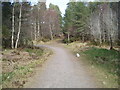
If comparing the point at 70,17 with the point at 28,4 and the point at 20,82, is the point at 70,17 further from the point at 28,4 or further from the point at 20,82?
the point at 20,82

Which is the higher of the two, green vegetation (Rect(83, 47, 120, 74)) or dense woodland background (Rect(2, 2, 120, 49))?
dense woodland background (Rect(2, 2, 120, 49))

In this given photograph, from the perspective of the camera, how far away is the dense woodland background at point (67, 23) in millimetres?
32969

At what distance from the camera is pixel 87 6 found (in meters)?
56.9

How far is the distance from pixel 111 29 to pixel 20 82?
29.7 m

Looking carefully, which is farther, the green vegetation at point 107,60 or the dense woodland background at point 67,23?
the dense woodland background at point 67,23

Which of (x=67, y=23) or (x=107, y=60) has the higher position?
(x=67, y=23)

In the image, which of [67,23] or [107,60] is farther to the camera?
[67,23]

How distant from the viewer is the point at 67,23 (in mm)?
60719

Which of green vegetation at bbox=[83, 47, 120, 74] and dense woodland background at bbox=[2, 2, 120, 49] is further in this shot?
dense woodland background at bbox=[2, 2, 120, 49]

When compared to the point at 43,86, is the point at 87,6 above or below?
above

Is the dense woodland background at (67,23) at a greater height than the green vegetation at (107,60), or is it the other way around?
the dense woodland background at (67,23)

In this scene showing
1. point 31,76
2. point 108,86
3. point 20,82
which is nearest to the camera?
point 108,86

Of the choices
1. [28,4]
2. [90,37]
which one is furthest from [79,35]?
[28,4]

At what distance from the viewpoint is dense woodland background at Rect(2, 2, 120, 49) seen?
1298 inches
